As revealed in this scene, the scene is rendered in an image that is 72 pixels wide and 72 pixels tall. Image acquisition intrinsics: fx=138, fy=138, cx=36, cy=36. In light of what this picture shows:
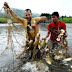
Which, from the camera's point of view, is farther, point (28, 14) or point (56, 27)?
point (56, 27)

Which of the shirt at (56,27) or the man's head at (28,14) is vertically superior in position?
the man's head at (28,14)

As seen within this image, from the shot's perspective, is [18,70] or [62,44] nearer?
[18,70]

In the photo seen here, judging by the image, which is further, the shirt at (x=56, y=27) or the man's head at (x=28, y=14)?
the shirt at (x=56, y=27)

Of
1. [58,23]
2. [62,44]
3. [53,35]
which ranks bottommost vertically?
[62,44]

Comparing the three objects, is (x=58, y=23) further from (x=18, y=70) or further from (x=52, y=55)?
(x=18, y=70)

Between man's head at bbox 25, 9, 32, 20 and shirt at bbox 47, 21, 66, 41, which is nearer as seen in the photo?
man's head at bbox 25, 9, 32, 20

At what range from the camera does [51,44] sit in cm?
646

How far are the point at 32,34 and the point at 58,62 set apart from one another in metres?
1.77

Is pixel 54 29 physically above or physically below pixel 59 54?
above

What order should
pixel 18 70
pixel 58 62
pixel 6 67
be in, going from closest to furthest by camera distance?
pixel 18 70 → pixel 6 67 → pixel 58 62

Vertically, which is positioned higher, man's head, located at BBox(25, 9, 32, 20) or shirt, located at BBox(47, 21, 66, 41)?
man's head, located at BBox(25, 9, 32, 20)

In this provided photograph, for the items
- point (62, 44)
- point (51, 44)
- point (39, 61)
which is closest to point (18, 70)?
point (39, 61)

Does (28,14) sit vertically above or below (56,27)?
above

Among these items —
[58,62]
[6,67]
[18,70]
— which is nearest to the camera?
[18,70]
